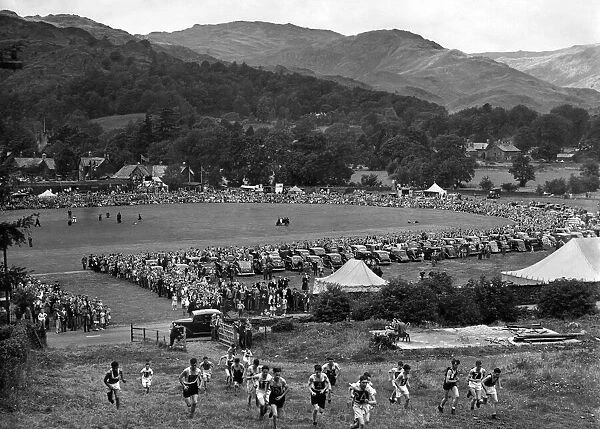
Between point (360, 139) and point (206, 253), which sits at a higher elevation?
point (360, 139)

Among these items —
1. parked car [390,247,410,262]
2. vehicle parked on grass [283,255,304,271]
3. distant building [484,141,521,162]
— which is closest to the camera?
vehicle parked on grass [283,255,304,271]

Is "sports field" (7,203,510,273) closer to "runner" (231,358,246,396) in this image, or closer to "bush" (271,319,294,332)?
"bush" (271,319,294,332)

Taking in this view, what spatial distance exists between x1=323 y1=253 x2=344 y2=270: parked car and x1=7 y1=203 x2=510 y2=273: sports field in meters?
10.2

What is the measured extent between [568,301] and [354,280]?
8505 mm

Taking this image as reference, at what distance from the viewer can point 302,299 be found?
103 ft

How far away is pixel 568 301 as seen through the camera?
28281 millimetres

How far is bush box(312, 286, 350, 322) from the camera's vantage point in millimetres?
27797

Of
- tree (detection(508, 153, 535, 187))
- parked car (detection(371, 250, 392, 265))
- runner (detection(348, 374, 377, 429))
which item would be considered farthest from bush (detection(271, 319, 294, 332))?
tree (detection(508, 153, 535, 187))

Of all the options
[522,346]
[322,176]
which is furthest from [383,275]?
[322,176]

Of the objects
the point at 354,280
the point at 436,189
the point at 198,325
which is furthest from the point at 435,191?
the point at 198,325

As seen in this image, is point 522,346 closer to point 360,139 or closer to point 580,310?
point 580,310

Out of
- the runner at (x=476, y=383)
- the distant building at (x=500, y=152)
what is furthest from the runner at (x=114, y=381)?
the distant building at (x=500, y=152)

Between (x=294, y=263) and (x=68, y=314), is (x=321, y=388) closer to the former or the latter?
(x=68, y=314)

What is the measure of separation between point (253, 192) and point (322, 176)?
12.7m
